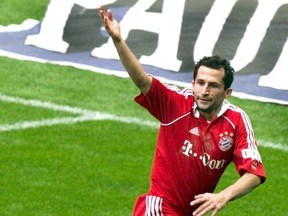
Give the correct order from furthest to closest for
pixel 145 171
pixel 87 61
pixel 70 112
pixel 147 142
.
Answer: pixel 87 61 < pixel 70 112 < pixel 147 142 < pixel 145 171

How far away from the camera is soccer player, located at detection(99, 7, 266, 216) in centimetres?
877

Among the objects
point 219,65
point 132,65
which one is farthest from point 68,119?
point 132,65

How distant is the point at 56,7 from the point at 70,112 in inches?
114

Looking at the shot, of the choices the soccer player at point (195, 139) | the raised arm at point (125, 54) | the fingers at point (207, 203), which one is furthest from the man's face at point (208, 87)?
the fingers at point (207, 203)

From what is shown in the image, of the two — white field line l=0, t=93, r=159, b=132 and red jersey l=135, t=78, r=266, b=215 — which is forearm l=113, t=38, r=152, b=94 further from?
white field line l=0, t=93, r=159, b=132

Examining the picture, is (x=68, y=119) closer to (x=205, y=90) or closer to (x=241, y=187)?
(x=205, y=90)

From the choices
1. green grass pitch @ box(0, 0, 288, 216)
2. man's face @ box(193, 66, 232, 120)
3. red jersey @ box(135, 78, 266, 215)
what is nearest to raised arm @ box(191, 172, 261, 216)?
red jersey @ box(135, 78, 266, 215)

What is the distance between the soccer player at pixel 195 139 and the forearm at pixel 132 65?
10 millimetres

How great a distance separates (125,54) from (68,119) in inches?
235

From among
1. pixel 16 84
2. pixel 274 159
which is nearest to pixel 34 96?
pixel 16 84

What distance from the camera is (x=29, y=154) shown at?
1309 centimetres

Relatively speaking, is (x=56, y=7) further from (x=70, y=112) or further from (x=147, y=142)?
(x=147, y=142)

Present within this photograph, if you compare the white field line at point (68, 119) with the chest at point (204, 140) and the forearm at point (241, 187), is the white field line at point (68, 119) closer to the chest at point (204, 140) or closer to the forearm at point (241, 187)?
the chest at point (204, 140)

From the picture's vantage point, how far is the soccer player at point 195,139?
8.77 metres
